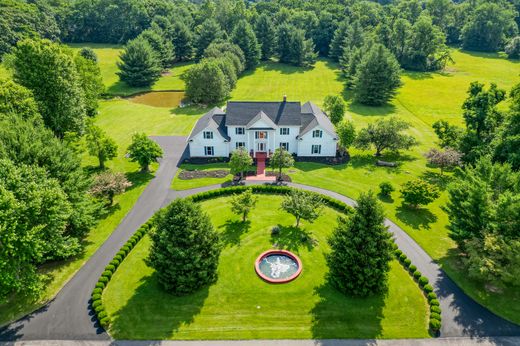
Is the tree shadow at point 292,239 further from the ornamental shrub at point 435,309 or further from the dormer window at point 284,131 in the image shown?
the dormer window at point 284,131

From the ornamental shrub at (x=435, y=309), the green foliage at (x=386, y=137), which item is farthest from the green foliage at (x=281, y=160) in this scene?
the ornamental shrub at (x=435, y=309)

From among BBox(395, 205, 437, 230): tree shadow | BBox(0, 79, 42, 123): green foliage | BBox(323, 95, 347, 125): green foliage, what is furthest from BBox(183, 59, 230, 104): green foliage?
BBox(395, 205, 437, 230): tree shadow

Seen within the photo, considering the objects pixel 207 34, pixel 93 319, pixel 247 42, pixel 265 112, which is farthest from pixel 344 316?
pixel 207 34

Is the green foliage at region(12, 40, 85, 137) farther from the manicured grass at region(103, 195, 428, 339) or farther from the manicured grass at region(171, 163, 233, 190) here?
the manicured grass at region(103, 195, 428, 339)

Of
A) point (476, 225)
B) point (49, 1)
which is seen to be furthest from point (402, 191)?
point (49, 1)

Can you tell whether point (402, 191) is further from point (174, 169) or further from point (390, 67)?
point (390, 67)
